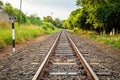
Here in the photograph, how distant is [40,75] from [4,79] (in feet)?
3.17

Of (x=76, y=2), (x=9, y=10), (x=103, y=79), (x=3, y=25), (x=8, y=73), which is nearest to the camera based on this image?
(x=103, y=79)

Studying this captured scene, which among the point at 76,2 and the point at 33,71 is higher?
the point at 76,2

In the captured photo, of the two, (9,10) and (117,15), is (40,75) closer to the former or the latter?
(117,15)

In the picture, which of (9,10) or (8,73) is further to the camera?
(9,10)

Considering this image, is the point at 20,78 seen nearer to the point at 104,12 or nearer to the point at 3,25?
the point at 3,25

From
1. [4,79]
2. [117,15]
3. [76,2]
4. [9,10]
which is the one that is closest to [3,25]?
[117,15]

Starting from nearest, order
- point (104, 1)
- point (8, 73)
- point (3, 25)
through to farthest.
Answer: point (8, 73) < point (3, 25) < point (104, 1)

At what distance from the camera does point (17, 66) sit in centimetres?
961

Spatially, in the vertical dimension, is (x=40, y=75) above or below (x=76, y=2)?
below

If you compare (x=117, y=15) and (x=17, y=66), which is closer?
(x=17, y=66)

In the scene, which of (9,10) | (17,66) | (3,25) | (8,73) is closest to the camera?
(8,73)

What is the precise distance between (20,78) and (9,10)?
4929 centimetres

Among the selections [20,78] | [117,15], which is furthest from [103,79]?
[117,15]

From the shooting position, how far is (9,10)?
182ft
